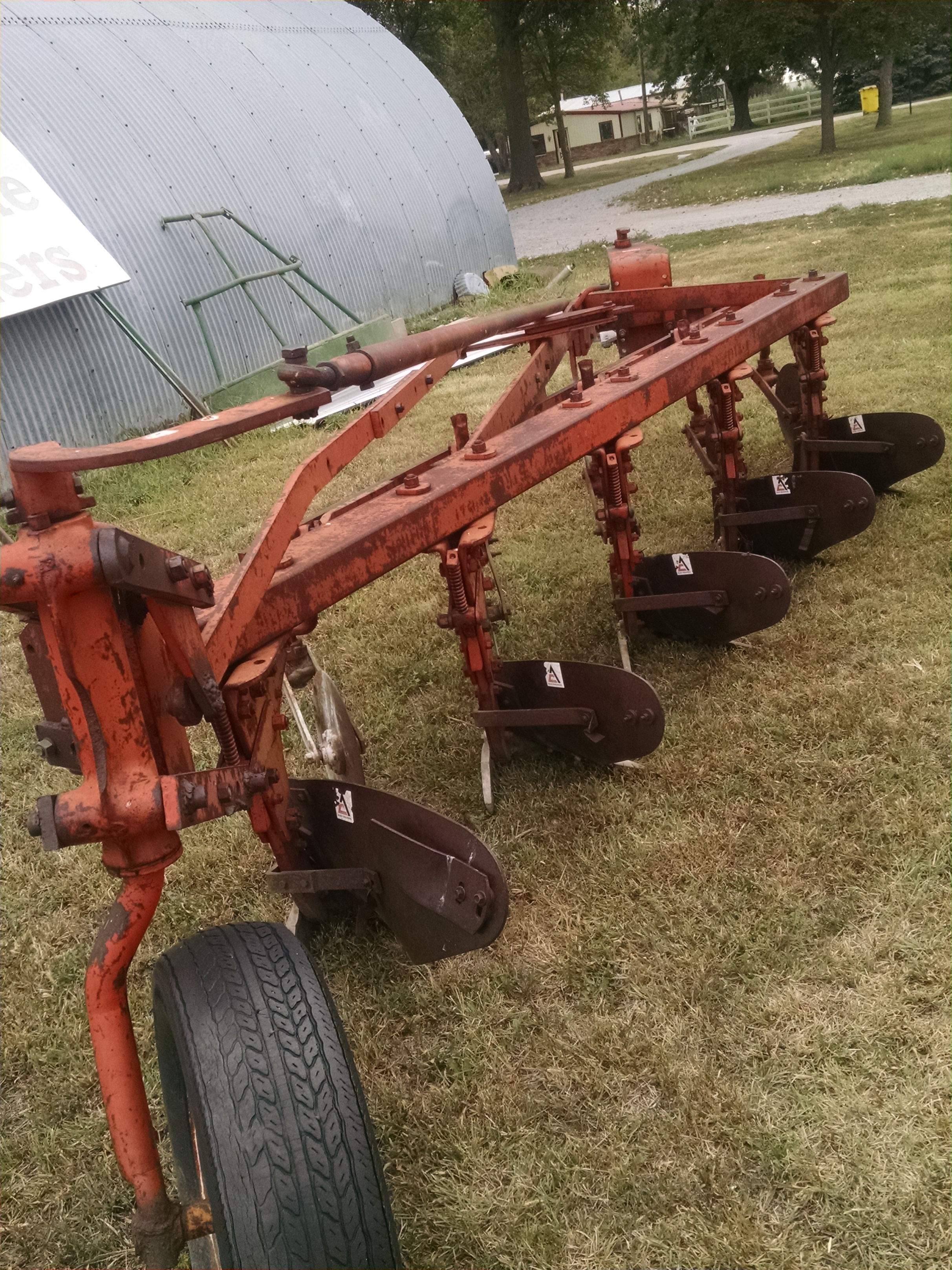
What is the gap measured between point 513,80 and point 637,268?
75.5 ft

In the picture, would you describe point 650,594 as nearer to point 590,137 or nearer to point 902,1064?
point 902,1064

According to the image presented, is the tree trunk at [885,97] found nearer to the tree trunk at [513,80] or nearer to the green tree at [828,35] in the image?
the green tree at [828,35]

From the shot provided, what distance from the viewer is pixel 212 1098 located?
155 cm

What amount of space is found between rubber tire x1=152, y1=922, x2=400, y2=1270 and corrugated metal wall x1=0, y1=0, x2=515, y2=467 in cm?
658

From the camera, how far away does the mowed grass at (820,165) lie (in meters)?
15.8

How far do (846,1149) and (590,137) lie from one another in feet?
215

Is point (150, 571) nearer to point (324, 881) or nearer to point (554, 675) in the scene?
point (324, 881)

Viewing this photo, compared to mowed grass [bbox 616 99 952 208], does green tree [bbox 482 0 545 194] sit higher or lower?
higher

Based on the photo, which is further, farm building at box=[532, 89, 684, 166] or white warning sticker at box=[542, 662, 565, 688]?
farm building at box=[532, 89, 684, 166]

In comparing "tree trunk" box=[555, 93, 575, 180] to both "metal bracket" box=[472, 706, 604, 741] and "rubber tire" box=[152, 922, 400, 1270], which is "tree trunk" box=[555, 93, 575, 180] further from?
"rubber tire" box=[152, 922, 400, 1270]

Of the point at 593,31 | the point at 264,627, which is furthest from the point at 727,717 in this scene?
the point at 593,31

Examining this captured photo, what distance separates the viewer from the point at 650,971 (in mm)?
2271

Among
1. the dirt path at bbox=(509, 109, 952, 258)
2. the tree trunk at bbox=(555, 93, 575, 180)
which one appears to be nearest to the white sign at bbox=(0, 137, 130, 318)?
the dirt path at bbox=(509, 109, 952, 258)

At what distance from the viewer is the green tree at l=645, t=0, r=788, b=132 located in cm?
1975
